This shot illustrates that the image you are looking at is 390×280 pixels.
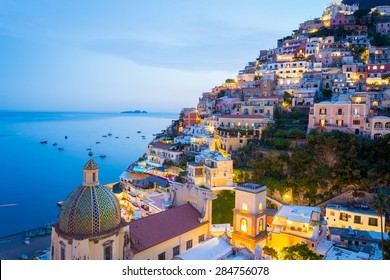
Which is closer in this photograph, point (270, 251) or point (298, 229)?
point (270, 251)

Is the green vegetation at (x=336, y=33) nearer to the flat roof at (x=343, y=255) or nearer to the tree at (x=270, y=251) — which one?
the flat roof at (x=343, y=255)

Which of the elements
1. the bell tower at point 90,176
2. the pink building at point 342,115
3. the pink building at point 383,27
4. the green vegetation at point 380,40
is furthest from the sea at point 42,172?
the pink building at point 383,27

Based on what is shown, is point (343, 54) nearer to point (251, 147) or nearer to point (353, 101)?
point (353, 101)

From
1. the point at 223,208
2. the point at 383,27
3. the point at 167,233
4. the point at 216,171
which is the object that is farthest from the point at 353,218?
the point at 383,27

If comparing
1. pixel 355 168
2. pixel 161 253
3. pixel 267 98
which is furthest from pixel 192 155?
pixel 161 253

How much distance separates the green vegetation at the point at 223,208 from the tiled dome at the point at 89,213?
38.0 feet

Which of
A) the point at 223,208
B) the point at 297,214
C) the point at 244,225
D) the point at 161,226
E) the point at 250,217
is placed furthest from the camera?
the point at 223,208

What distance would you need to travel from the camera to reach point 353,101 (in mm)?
27562

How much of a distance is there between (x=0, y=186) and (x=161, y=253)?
127 ft

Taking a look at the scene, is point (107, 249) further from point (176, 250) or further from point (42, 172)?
point (42, 172)

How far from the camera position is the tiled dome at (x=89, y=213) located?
9.92 m

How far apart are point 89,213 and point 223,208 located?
13979mm

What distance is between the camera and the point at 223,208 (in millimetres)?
22438

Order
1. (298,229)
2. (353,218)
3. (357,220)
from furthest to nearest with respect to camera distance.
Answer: (353,218), (357,220), (298,229)
